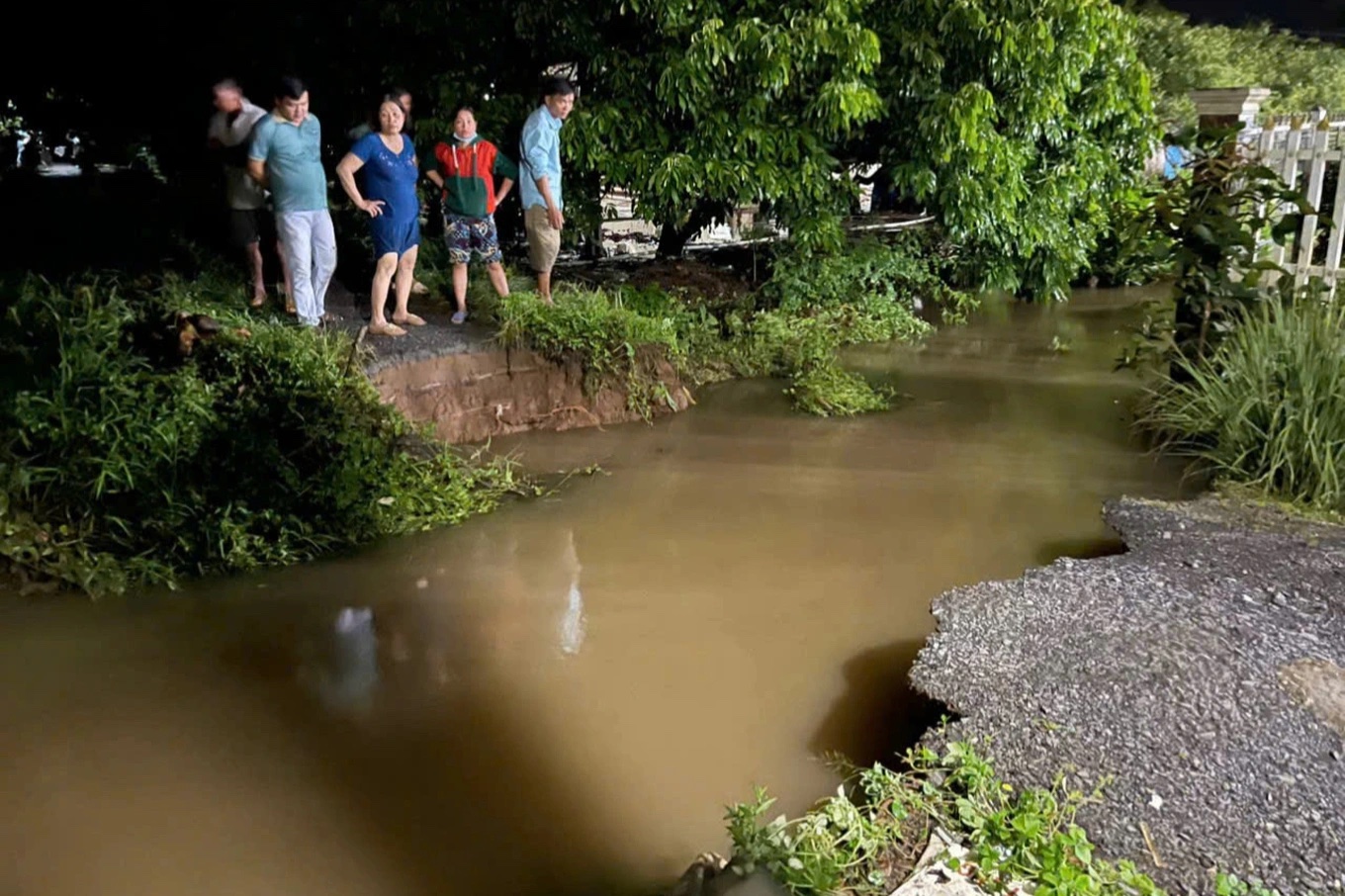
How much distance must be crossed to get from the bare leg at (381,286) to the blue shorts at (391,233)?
0.04m

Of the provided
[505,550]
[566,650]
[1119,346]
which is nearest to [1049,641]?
[566,650]

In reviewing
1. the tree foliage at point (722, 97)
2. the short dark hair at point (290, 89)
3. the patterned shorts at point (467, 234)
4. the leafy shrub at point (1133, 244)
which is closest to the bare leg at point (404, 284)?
the patterned shorts at point (467, 234)

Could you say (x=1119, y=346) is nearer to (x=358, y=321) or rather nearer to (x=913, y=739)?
(x=358, y=321)

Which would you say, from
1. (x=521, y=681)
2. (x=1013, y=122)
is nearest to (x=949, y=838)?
(x=521, y=681)

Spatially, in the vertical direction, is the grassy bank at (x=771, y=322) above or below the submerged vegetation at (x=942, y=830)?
above

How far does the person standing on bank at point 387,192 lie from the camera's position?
6434 mm

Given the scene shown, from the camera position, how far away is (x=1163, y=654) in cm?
350

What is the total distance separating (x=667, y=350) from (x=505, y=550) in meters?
2.89

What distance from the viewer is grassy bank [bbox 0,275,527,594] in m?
4.73

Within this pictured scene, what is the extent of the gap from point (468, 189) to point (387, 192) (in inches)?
23.5

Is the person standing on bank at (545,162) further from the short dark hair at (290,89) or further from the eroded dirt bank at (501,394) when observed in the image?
the short dark hair at (290,89)

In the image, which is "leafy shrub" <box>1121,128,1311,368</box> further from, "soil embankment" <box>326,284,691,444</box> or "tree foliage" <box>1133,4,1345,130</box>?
"tree foliage" <box>1133,4,1345,130</box>

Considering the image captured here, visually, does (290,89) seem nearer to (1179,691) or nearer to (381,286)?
(381,286)

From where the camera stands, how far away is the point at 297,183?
245 inches
